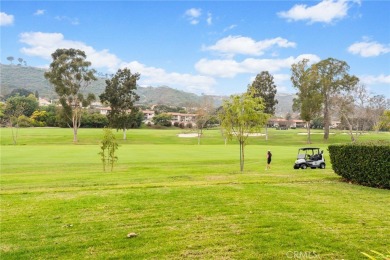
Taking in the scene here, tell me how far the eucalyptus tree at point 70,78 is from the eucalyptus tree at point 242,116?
47.0m

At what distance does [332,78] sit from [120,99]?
4528cm

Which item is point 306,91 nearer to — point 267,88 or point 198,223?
point 267,88

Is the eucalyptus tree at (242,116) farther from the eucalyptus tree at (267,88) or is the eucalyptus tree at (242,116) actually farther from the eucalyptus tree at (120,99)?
the eucalyptus tree at (267,88)

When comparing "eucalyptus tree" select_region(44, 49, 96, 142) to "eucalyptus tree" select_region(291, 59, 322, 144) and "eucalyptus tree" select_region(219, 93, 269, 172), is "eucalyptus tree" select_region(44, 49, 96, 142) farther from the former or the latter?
"eucalyptus tree" select_region(219, 93, 269, 172)

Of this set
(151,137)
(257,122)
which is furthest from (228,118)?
(151,137)

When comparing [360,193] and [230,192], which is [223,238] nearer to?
[230,192]

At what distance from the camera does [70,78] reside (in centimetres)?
6444

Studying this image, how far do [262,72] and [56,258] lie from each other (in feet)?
241

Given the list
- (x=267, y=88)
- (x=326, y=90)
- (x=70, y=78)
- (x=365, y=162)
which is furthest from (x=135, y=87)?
(x=365, y=162)

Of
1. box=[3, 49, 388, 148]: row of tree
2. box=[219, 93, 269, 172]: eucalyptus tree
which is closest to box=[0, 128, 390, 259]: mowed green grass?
box=[219, 93, 269, 172]: eucalyptus tree

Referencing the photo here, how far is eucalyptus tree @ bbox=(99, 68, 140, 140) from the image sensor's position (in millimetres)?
67188

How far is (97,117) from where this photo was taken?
101m

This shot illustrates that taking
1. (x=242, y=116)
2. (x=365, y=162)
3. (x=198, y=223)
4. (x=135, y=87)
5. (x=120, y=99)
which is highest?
(x=135, y=87)

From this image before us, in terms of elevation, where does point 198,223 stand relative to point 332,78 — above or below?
below
